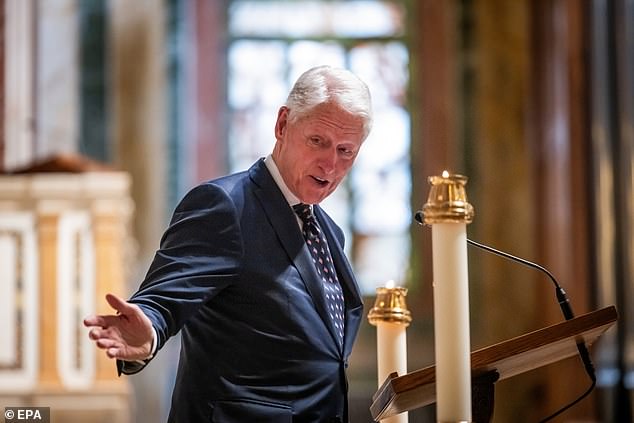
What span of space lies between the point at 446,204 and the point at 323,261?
0.51 meters

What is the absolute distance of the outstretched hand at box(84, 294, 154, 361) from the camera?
210cm

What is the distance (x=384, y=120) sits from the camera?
30.7ft

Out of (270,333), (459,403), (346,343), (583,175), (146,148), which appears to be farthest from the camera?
(146,148)

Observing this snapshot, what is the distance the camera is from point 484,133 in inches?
365

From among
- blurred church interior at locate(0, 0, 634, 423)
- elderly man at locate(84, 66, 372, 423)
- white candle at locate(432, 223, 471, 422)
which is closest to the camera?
white candle at locate(432, 223, 471, 422)

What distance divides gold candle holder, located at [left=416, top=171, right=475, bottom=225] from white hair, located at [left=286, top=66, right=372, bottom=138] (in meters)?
0.34

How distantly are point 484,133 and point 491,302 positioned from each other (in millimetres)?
1277

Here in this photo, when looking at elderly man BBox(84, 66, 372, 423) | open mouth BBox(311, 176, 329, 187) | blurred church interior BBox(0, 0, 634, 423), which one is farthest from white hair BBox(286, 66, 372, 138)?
blurred church interior BBox(0, 0, 634, 423)

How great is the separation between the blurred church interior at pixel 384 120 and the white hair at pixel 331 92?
537cm

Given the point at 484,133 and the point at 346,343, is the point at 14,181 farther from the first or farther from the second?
the point at 484,133

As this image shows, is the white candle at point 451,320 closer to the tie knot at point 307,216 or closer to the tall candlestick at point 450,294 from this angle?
the tall candlestick at point 450,294

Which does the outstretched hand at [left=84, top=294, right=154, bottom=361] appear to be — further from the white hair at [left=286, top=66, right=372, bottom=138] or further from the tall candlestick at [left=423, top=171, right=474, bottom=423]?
the white hair at [left=286, top=66, right=372, bottom=138]

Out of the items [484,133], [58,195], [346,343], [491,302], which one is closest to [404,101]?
[484,133]

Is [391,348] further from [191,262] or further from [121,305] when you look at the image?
[121,305]
